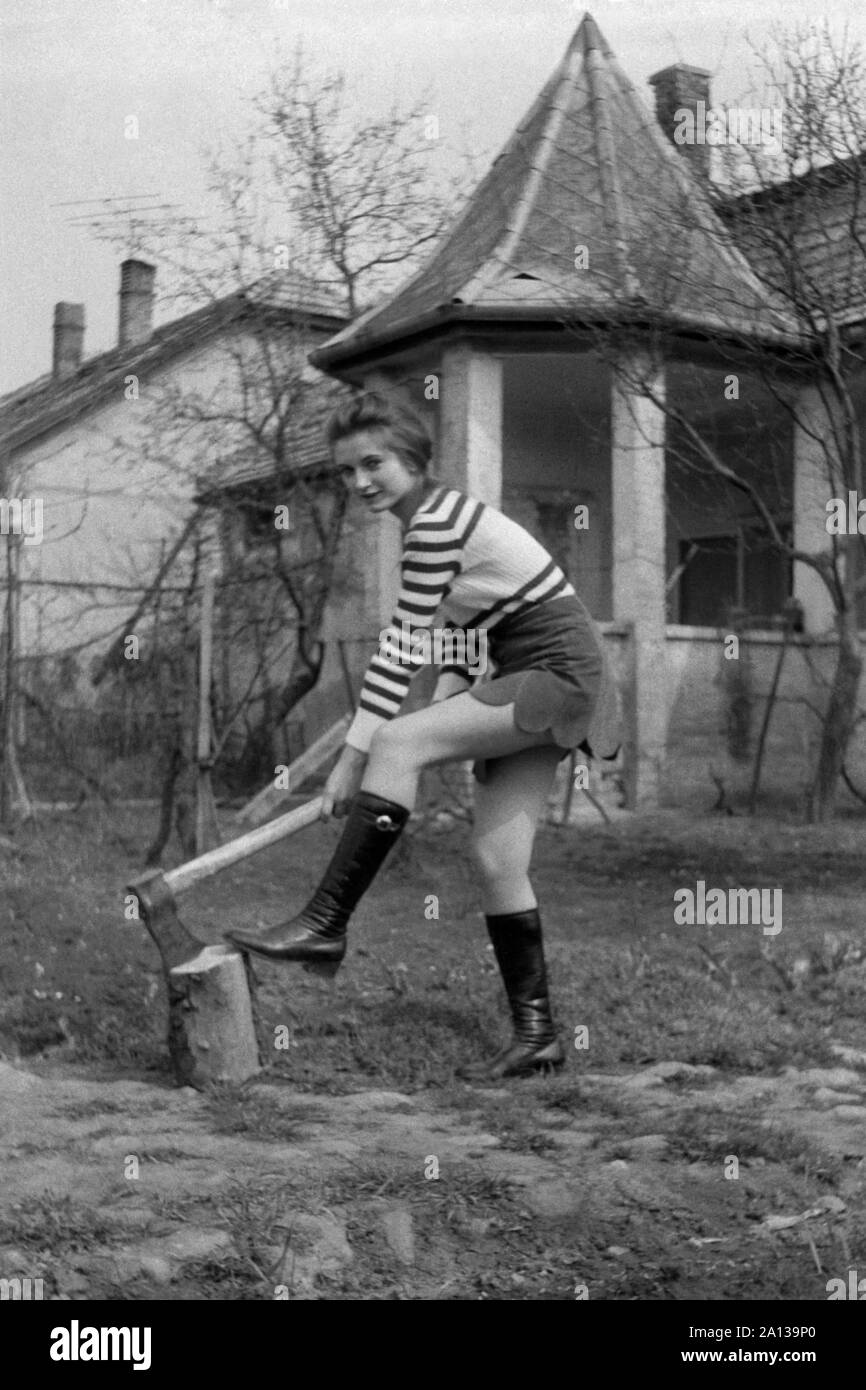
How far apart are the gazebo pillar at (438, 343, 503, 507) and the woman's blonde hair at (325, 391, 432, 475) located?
7756mm

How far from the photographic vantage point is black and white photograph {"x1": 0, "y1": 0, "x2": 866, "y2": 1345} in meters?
3.36

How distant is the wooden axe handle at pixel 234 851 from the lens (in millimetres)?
4461

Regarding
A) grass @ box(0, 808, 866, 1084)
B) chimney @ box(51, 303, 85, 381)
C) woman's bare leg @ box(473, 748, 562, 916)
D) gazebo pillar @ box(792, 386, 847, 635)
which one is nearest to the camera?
woman's bare leg @ box(473, 748, 562, 916)

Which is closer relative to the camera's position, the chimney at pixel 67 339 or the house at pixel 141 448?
the house at pixel 141 448

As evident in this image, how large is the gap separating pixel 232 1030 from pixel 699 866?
5.06 m

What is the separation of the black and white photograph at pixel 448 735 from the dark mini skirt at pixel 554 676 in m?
0.01

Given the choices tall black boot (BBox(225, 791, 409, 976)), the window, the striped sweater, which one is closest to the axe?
tall black boot (BBox(225, 791, 409, 976))

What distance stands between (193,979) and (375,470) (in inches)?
57.4

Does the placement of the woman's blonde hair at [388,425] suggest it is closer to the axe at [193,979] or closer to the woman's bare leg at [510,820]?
the woman's bare leg at [510,820]

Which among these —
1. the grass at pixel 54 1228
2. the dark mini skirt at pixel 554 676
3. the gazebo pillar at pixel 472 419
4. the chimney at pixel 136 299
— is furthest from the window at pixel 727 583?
the grass at pixel 54 1228

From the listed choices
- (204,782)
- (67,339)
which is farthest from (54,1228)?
(67,339)

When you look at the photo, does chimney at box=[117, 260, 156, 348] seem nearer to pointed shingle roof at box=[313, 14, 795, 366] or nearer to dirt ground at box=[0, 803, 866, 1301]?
pointed shingle roof at box=[313, 14, 795, 366]

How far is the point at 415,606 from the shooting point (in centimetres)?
446

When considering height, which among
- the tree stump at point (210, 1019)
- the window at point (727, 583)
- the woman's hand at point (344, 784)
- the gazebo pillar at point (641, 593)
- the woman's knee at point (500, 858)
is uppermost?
the window at point (727, 583)
